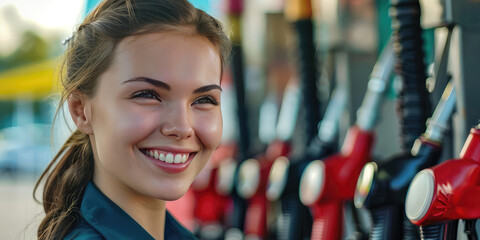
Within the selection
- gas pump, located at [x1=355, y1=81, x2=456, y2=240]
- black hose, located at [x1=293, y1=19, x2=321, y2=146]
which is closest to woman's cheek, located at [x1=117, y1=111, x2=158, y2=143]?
gas pump, located at [x1=355, y1=81, x2=456, y2=240]

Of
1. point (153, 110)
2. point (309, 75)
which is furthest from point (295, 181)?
point (153, 110)

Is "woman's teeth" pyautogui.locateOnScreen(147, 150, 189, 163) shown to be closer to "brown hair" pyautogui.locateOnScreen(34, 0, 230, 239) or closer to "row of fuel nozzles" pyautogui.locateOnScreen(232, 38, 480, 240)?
"brown hair" pyautogui.locateOnScreen(34, 0, 230, 239)

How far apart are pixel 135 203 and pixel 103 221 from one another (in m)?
0.09

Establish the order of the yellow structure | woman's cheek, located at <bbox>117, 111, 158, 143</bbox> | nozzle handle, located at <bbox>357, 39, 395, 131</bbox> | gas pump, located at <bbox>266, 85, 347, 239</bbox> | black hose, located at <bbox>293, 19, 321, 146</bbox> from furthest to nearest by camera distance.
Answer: the yellow structure
black hose, located at <bbox>293, 19, 321, 146</bbox>
gas pump, located at <bbox>266, 85, 347, 239</bbox>
nozzle handle, located at <bbox>357, 39, 395, 131</bbox>
woman's cheek, located at <bbox>117, 111, 158, 143</bbox>

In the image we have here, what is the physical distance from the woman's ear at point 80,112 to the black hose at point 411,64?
584 millimetres

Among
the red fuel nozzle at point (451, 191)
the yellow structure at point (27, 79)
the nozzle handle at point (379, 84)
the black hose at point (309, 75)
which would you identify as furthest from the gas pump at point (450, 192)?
the yellow structure at point (27, 79)

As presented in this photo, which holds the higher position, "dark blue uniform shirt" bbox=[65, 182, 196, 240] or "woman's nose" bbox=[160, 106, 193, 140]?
"woman's nose" bbox=[160, 106, 193, 140]

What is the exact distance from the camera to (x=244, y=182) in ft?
7.08

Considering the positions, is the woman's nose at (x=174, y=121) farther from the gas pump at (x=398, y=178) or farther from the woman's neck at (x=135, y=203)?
the gas pump at (x=398, y=178)

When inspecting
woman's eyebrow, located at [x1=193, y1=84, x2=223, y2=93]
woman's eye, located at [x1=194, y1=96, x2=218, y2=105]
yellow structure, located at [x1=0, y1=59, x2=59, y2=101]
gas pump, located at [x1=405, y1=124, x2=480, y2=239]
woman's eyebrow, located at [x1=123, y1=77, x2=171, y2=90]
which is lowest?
yellow structure, located at [x1=0, y1=59, x2=59, y2=101]

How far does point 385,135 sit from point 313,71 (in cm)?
30

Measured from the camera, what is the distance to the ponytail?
114 centimetres

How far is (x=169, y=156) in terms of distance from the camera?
3.62 ft

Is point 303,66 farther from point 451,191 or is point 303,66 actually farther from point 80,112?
point 451,191
